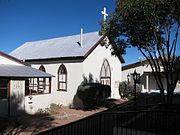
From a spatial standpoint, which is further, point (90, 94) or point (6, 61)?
point (90, 94)

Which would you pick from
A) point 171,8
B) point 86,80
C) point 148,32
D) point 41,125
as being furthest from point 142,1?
point 86,80

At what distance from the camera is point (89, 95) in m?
17.3

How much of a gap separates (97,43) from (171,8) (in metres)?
11.0

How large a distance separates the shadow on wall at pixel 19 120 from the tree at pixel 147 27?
6120 mm

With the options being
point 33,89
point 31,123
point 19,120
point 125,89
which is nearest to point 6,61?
point 33,89

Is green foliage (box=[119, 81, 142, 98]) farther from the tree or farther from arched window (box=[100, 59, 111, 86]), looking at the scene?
the tree

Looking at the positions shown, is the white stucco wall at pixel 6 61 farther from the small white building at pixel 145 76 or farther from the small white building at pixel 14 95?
the small white building at pixel 145 76

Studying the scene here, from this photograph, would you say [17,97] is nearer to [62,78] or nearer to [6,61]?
[6,61]

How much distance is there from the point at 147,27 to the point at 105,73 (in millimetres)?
11781

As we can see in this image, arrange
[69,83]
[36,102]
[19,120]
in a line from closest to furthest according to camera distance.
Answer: [19,120], [36,102], [69,83]

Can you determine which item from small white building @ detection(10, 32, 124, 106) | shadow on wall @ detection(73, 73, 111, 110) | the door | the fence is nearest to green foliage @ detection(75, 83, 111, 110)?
shadow on wall @ detection(73, 73, 111, 110)

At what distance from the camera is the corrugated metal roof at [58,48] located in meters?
19.9

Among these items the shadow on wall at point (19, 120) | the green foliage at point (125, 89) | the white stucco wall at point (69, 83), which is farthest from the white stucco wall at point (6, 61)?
the green foliage at point (125, 89)

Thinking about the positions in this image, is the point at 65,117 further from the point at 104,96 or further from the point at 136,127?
the point at 136,127
